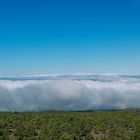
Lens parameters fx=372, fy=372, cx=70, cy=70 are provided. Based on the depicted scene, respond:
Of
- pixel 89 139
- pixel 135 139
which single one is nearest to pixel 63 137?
pixel 89 139

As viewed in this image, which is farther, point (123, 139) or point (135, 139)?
point (123, 139)

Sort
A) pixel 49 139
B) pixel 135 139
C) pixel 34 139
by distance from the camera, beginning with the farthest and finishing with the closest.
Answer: pixel 34 139 → pixel 49 139 → pixel 135 139

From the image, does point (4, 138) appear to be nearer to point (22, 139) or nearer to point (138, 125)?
point (22, 139)

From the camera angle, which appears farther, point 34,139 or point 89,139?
point 34,139

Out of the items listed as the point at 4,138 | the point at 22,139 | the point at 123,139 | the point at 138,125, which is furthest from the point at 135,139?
the point at 22,139

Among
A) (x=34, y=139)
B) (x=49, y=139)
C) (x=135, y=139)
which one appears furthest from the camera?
(x=34, y=139)

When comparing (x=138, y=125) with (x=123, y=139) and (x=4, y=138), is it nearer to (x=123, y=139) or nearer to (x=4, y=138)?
(x=123, y=139)

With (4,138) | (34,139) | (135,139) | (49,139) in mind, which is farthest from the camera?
(34,139)

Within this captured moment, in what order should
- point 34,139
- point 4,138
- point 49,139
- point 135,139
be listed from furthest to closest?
1. point 34,139
2. point 49,139
3. point 4,138
4. point 135,139

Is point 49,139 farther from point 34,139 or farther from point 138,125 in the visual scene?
point 138,125
